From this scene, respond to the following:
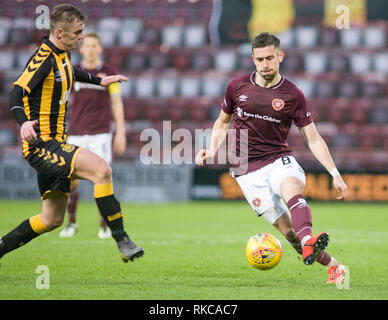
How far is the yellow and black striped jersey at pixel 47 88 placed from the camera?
522 cm

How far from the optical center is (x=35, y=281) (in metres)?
5.37

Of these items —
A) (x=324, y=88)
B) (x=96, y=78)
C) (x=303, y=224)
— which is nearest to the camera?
(x=303, y=224)

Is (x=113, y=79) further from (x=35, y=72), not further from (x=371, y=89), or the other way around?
(x=371, y=89)

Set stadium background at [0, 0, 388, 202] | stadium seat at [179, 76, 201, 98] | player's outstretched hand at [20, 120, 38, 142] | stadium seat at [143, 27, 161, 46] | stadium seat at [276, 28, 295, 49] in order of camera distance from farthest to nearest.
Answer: stadium seat at [143, 27, 161, 46], stadium seat at [276, 28, 295, 49], stadium seat at [179, 76, 201, 98], stadium background at [0, 0, 388, 202], player's outstretched hand at [20, 120, 38, 142]

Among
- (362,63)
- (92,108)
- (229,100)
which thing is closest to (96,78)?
(229,100)

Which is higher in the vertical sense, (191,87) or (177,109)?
(191,87)

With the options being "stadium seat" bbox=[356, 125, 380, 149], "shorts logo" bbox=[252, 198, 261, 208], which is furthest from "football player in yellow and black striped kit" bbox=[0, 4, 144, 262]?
"stadium seat" bbox=[356, 125, 380, 149]

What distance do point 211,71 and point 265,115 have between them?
1322 centimetres

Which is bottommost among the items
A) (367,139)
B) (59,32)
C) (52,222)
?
(367,139)

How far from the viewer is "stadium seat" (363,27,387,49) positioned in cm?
1948

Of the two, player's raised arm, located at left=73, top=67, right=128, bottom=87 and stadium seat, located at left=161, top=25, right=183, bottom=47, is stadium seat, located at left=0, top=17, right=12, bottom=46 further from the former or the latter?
player's raised arm, located at left=73, top=67, right=128, bottom=87

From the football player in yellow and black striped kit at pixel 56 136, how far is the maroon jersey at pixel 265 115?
124 cm

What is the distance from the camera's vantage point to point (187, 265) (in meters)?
6.52
